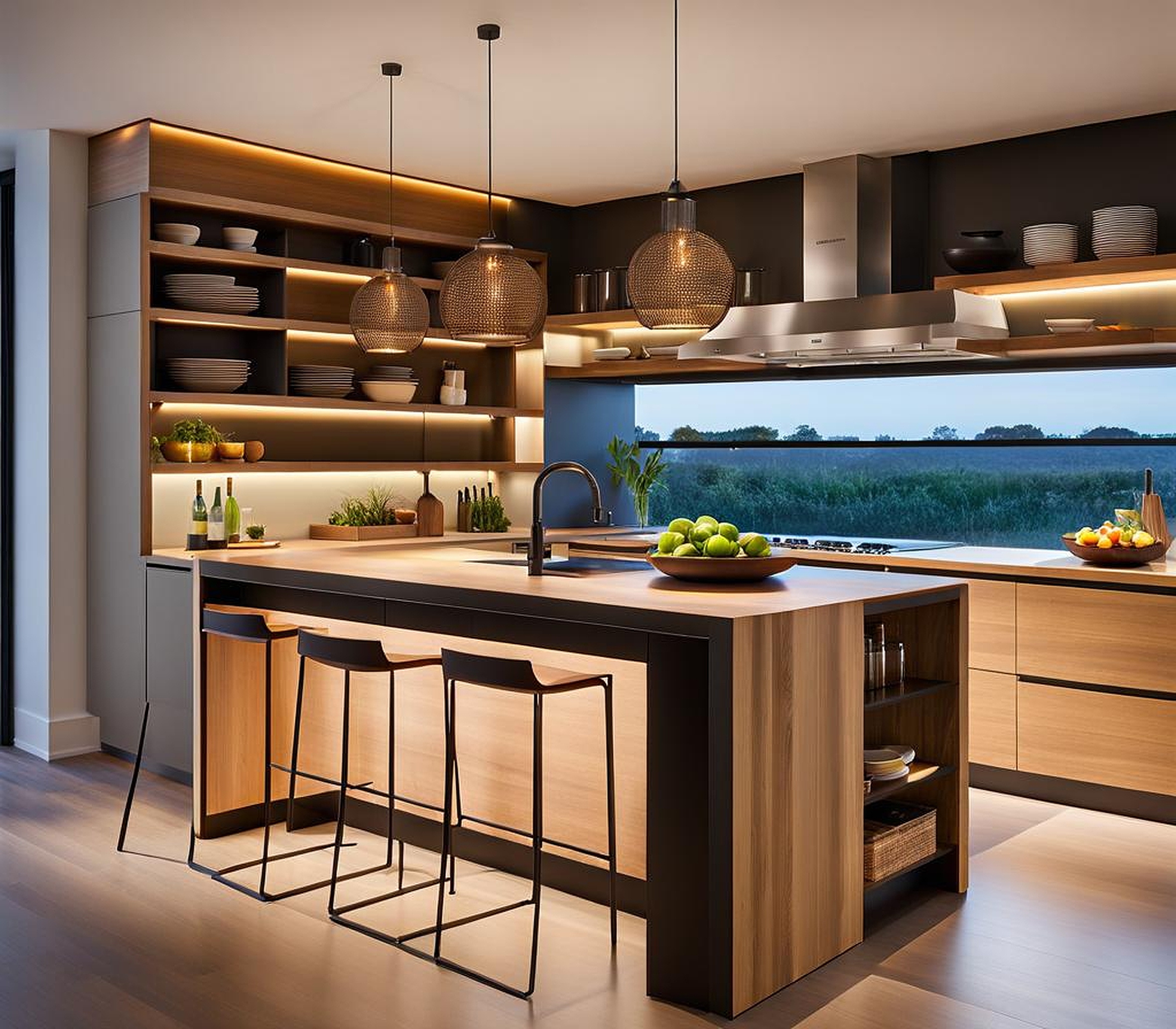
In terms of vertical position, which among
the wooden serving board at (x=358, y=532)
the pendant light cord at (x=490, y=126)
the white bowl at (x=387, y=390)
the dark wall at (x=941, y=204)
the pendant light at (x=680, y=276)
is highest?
the pendant light cord at (x=490, y=126)

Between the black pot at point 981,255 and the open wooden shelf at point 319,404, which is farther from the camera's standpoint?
the open wooden shelf at point 319,404

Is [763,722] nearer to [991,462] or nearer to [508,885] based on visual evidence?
[508,885]

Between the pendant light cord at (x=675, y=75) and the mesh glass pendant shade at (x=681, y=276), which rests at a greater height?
the pendant light cord at (x=675, y=75)

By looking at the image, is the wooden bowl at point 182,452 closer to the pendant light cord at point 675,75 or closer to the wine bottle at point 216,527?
the wine bottle at point 216,527

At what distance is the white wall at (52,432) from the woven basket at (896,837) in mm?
3529

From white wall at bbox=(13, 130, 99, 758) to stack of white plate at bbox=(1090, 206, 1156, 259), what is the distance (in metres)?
4.20

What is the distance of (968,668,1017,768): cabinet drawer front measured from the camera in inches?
186

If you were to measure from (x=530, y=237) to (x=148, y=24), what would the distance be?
2979 mm

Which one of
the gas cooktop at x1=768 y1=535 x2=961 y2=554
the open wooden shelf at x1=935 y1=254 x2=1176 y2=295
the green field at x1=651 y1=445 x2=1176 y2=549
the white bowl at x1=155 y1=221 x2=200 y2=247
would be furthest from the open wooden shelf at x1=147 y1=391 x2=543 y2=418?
the open wooden shelf at x1=935 y1=254 x2=1176 y2=295

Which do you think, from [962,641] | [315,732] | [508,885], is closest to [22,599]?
[315,732]

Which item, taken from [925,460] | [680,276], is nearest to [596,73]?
[680,276]

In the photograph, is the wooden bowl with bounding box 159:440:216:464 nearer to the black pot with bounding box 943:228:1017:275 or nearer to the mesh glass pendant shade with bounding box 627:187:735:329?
the mesh glass pendant shade with bounding box 627:187:735:329

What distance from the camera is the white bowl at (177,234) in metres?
5.22

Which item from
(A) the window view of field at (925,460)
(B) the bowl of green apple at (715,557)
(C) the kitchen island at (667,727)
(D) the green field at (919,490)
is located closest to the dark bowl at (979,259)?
(A) the window view of field at (925,460)
